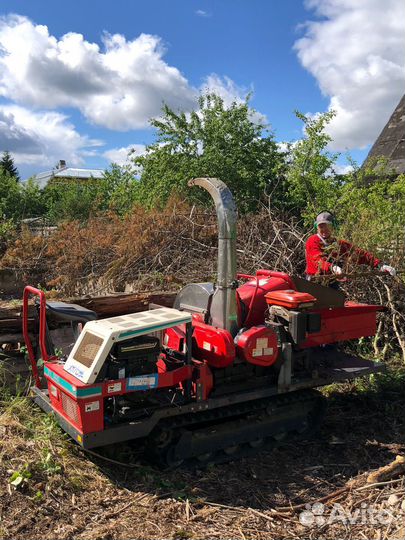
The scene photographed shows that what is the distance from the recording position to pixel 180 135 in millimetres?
13602

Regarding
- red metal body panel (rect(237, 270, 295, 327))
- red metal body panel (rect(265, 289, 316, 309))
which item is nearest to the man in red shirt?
red metal body panel (rect(237, 270, 295, 327))

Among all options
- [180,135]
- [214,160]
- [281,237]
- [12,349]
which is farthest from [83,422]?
[180,135]

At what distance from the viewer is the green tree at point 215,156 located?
489 inches

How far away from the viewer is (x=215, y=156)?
12.8 meters

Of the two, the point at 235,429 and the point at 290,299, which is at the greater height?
the point at 290,299

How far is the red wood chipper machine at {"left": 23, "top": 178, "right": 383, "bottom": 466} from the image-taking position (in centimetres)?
390

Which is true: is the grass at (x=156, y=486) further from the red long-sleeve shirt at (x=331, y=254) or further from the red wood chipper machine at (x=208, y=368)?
the red long-sleeve shirt at (x=331, y=254)

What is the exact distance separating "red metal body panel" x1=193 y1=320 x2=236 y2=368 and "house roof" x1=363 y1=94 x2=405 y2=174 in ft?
23.1

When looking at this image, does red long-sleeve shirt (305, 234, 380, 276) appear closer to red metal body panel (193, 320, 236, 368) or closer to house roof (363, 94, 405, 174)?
red metal body panel (193, 320, 236, 368)

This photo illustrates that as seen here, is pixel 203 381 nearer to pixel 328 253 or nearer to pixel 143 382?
pixel 143 382

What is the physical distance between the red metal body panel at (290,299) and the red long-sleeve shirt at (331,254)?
1.16 meters

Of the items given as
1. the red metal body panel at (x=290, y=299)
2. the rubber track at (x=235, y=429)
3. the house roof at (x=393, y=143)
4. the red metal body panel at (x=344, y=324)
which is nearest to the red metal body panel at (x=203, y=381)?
the rubber track at (x=235, y=429)

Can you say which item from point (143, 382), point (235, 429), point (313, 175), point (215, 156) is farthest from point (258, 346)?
point (215, 156)

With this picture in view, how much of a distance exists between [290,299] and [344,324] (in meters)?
0.98
